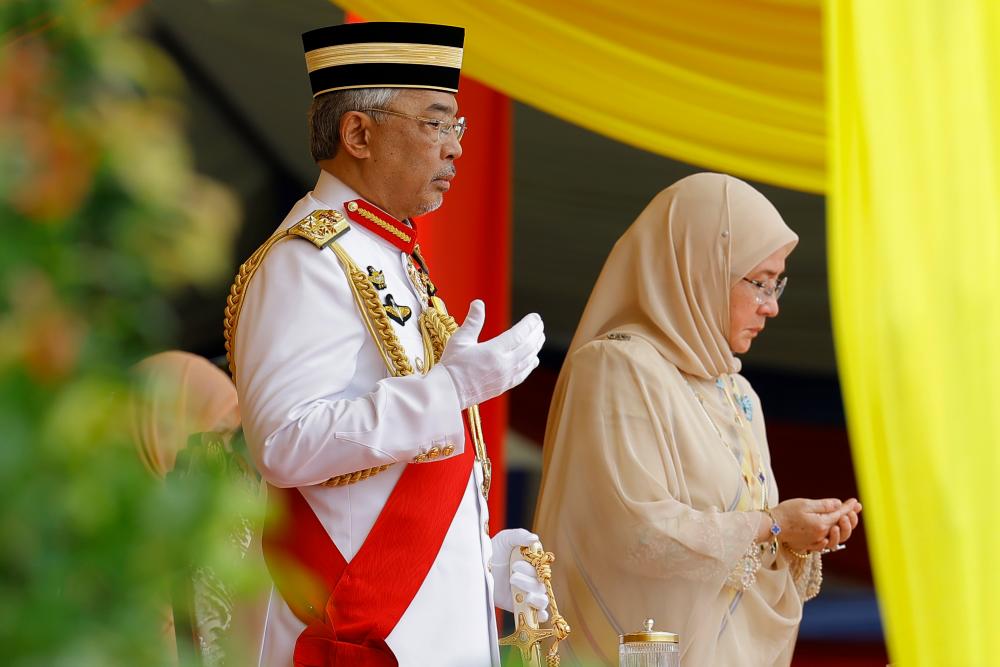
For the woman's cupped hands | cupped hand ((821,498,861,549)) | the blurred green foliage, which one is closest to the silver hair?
the woman's cupped hands

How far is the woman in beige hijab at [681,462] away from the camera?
3.19 meters

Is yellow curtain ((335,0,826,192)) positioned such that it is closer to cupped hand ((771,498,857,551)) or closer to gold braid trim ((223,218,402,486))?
cupped hand ((771,498,857,551))

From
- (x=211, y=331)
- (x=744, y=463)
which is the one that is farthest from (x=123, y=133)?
(x=211, y=331)

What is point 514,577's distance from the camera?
239 cm

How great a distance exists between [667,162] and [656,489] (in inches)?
167

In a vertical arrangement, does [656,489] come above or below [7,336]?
above

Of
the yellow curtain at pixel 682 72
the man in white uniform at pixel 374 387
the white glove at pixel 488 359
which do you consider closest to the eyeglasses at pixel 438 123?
the man in white uniform at pixel 374 387

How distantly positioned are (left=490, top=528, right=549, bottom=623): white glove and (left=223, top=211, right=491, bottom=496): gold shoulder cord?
10 centimetres

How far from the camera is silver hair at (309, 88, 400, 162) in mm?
2574

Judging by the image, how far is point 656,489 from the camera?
3213 millimetres

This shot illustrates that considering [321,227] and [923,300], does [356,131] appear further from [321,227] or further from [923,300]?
[923,300]

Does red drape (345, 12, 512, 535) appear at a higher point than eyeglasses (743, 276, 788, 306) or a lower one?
higher

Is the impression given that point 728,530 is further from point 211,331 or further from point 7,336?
A: point 211,331

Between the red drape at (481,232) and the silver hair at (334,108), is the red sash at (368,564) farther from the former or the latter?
the red drape at (481,232)
